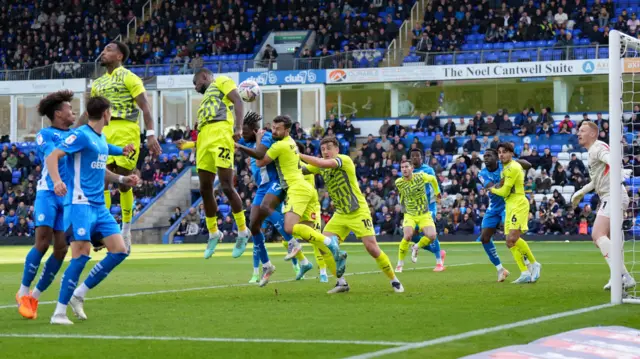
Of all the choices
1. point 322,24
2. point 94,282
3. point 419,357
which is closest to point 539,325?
point 419,357

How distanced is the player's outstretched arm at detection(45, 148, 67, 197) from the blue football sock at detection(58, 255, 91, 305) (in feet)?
2.49

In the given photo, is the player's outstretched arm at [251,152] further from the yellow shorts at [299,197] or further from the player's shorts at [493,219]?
the player's shorts at [493,219]

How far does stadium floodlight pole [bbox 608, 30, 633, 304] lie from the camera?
1073 cm

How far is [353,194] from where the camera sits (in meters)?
12.8

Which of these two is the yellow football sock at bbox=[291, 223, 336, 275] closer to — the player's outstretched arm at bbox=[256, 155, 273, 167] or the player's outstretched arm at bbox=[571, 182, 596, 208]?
the player's outstretched arm at bbox=[256, 155, 273, 167]

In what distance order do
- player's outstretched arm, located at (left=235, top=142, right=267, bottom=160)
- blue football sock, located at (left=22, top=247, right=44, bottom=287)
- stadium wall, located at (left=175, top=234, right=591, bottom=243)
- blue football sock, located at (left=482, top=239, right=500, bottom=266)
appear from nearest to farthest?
blue football sock, located at (left=22, top=247, right=44, bottom=287) < player's outstretched arm, located at (left=235, top=142, right=267, bottom=160) < blue football sock, located at (left=482, top=239, right=500, bottom=266) < stadium wall, located at (left=175, top=234, right=591, bottom=243)

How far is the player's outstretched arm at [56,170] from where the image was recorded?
898 cm

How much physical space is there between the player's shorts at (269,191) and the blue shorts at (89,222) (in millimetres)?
5015

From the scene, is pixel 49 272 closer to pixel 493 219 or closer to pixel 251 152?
pixel 251 152

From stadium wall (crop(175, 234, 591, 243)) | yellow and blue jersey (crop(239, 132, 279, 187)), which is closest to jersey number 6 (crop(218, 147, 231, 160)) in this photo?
yellow and blue jersey (crop(239, 132, 279, 187))

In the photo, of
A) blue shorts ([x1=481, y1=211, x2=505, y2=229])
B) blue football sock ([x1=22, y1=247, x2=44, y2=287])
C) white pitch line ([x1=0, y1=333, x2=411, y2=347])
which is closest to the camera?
white pitch line ([x1=0, y1=333, x2=411, y2=347])

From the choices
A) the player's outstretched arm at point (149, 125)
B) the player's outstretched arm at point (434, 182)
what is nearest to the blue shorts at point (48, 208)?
the player's outstretched arm at point (149, 125)

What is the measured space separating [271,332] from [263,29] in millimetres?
42489

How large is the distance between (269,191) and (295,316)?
16.9 ft
